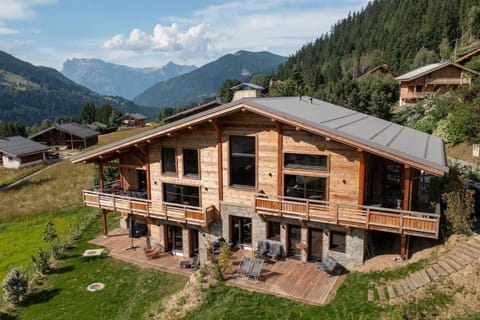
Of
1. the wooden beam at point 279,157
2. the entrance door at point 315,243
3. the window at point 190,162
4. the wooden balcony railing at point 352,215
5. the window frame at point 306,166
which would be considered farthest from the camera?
the window at point 190,162

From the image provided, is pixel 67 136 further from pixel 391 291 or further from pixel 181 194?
pixel 391 291

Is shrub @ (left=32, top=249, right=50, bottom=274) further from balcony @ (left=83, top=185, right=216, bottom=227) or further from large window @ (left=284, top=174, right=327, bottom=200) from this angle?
large window @ (left=284, top=174, right=327, bottom=200)

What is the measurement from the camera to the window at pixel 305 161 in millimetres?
15734

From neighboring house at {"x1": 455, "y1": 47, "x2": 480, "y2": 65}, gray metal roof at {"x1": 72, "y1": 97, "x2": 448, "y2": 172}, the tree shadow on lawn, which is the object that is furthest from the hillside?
the tree shadow on lawn

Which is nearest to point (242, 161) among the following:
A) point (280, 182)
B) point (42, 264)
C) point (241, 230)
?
point (280, 182)

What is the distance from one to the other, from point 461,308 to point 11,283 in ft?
59.1

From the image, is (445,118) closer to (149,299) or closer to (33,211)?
(149,299)

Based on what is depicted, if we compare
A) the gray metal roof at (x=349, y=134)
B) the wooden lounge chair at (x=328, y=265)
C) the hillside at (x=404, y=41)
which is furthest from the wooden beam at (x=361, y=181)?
the hillside at (x=404, y=41)

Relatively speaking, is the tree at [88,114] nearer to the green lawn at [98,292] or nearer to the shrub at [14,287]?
the green lawn at [98,292]

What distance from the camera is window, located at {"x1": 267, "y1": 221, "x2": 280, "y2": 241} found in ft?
56.8

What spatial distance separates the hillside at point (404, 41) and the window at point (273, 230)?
1709 inches

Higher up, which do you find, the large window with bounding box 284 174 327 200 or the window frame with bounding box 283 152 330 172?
the window frame with bounding box 283 152 330 172

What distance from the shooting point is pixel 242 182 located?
17672 millimetres

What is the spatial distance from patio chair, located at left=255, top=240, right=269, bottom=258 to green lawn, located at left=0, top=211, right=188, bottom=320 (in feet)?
12.1
